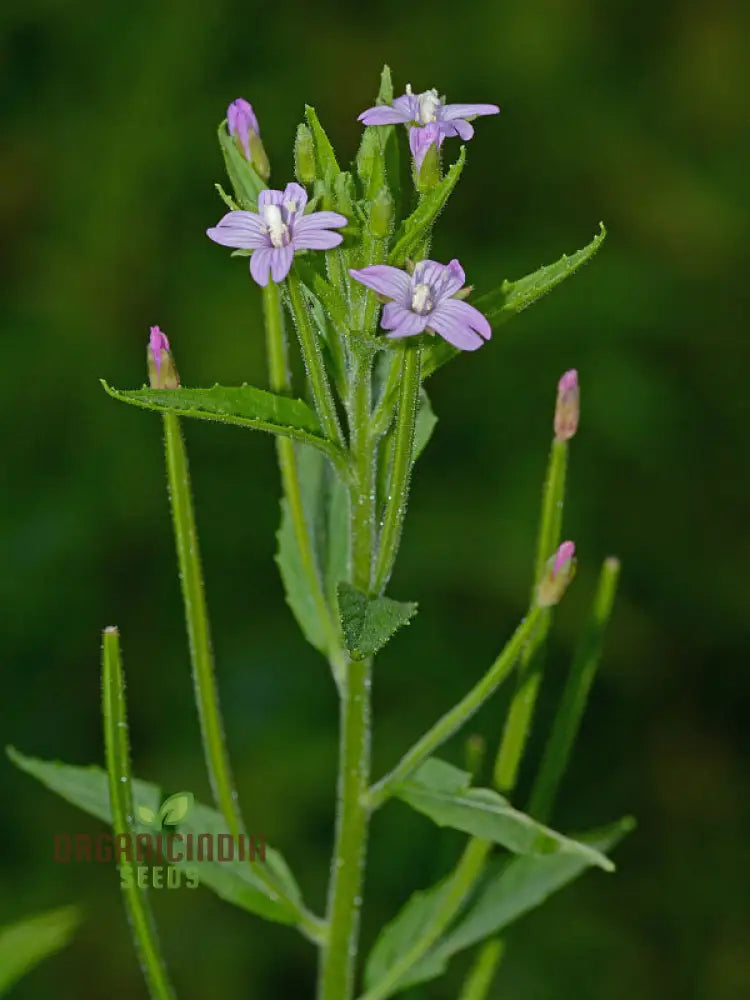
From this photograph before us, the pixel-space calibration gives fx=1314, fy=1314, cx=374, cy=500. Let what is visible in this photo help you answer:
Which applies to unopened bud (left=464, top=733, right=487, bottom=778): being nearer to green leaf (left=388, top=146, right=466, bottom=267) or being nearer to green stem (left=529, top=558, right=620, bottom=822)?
green stem (left=529, top=558, right=620, bottom=822)

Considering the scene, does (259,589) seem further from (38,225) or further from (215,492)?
(38,225)

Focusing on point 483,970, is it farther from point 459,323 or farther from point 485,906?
point 459,323

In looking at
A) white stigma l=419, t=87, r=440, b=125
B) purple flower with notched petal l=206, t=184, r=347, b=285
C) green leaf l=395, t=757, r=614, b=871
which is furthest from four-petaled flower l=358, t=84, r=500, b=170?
green leaf l=395, t=757, r=614, b=871

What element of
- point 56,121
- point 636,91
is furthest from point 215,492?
point 636,91

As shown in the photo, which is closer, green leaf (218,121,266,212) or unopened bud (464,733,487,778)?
green leaf (218,121,266,212)

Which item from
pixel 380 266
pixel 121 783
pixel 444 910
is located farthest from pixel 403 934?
pixel 380 266

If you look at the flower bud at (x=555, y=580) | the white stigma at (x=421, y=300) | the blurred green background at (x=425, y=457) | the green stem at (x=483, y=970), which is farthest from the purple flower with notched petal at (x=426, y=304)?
the blurred green background at (x=425, y=457)

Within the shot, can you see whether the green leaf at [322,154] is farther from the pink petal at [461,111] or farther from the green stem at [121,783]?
the green stem at [121,783]
